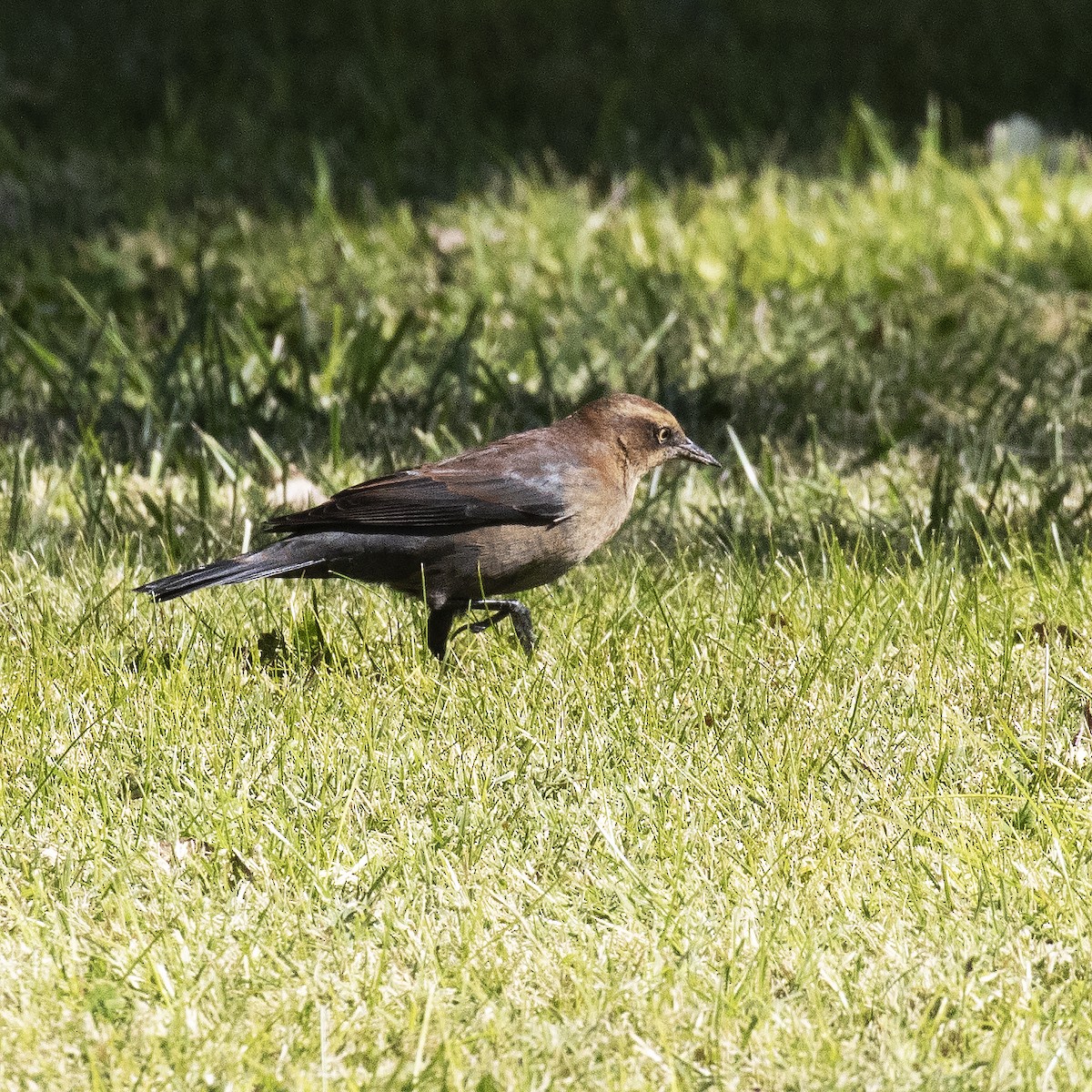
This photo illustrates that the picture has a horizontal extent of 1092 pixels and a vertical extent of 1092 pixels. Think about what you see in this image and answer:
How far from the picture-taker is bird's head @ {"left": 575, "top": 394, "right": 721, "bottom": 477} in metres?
4.77

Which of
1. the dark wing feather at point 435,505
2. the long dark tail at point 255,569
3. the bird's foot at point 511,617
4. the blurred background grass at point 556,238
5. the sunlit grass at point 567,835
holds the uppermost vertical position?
A: the dark wing feather at point 435,505

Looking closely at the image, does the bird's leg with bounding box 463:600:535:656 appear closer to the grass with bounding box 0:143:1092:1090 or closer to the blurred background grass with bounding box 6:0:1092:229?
the grass with bounding box 0:143:1092:1090

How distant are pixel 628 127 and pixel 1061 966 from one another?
7398 mm

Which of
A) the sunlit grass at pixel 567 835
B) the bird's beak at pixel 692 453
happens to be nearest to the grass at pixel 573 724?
the sunlit grass at pixel 567 835

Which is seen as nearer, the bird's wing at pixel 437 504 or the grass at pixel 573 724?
the grass at pixel 573 724

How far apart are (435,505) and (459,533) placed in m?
0.09

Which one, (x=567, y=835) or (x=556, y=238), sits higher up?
(x=567, y=835)

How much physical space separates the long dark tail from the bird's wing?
0.06 metres

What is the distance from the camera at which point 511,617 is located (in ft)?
14.1

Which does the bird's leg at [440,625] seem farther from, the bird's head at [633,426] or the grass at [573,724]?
the bird's head at [633,426]

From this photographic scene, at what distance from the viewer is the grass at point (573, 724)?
2.79 m

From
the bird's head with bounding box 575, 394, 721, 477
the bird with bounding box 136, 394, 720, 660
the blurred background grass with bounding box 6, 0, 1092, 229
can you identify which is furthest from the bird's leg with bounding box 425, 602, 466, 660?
the blurred background grass with bounding box 6, 0, 1092, 229

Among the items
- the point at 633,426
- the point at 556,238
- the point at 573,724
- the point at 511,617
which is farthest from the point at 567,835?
the point at 556,238

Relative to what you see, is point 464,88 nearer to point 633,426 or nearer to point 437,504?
point 633,426
